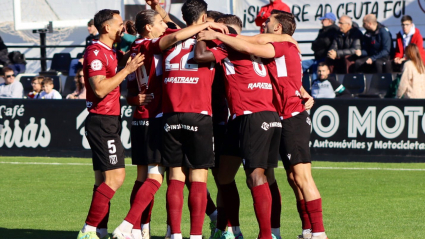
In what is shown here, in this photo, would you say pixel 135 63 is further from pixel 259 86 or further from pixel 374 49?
pixel 374 49

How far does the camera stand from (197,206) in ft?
20.7

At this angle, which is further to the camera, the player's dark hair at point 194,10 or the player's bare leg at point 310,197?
the player's bare leg at point 310,197

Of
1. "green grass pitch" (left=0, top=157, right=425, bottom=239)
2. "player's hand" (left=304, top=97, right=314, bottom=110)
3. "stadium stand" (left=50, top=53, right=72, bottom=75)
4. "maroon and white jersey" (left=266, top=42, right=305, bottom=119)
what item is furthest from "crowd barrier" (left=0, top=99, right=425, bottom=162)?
"maroon and white jersey" (left=266, top=42, right=305, bottom=119)

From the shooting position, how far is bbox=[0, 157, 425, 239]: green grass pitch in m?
7.64

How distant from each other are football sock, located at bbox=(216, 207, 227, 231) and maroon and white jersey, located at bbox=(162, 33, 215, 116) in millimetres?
1123

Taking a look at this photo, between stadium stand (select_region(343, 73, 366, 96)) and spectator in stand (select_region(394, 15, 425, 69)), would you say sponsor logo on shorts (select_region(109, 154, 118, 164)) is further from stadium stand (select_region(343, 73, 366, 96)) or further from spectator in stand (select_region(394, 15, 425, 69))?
spectator in stand (select_region(394, 15, 425, 69))

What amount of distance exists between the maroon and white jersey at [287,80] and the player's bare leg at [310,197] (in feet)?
1.75

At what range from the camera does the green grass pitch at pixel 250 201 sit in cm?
764

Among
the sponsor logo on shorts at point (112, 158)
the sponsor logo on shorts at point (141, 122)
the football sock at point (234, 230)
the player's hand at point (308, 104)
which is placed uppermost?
the player's hand at point (308, 104)

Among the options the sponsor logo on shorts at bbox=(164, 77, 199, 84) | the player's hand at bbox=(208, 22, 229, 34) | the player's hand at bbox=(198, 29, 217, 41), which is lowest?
the sponsor logo on shorts at bbox=(164, 77, 199, 84)

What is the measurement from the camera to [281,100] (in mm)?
6801

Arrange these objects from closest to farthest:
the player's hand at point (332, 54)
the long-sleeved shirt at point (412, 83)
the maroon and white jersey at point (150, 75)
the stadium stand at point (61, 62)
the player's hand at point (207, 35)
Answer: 1. the player's hand at point (207, 35)
2. the maroon and white jersey at point (150, 75)
3. the long-sleeved shirt at point (412, 83)
4. the player's hand at point (332, 54)
5. the stadium stand at point (61, 62)

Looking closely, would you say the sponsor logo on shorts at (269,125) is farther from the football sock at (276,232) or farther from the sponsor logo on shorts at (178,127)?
the football sock at (276,232)

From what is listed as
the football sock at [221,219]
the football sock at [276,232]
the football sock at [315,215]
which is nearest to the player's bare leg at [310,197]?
the football sock at [315,215]
